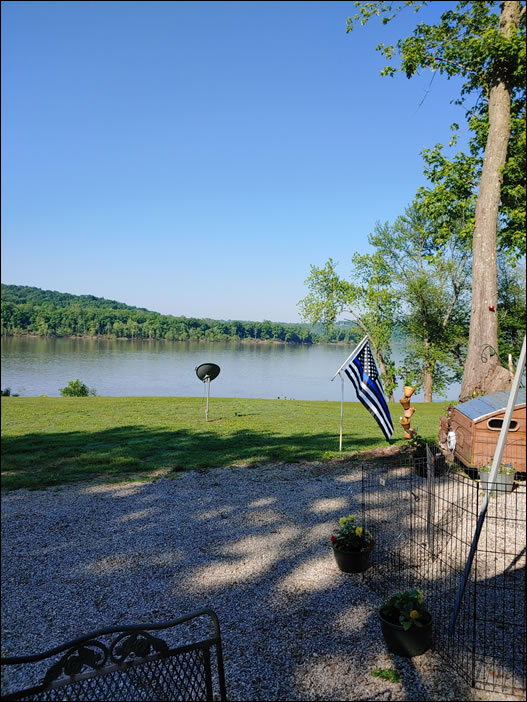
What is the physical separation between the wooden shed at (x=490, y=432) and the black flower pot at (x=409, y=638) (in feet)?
19.7

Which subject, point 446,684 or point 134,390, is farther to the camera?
point 134,390

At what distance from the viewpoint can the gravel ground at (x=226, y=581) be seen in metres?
4.24

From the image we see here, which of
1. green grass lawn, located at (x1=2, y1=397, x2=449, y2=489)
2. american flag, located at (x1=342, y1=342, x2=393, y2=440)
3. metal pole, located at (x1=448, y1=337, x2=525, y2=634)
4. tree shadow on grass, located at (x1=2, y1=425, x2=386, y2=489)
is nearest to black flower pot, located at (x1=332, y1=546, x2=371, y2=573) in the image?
metal pole, located at (x1=448, y1=337, x2=525, y2=634)

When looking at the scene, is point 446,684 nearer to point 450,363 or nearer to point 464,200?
point 464,200

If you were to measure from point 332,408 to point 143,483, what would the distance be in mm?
14911

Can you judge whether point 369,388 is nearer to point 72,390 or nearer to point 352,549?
point 352,549

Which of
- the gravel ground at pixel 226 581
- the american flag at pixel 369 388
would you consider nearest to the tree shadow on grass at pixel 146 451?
the gravel ground at pixel 226 581

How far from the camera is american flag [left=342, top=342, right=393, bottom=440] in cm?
1002

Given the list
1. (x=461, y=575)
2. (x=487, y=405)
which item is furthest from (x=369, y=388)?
(x=461, y=575)

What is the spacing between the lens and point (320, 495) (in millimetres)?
9242

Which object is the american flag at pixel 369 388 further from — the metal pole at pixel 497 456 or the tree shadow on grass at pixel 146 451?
the metal pole at pixel 497 456

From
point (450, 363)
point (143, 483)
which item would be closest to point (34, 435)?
point (143, 483)

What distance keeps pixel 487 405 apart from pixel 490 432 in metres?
0.61

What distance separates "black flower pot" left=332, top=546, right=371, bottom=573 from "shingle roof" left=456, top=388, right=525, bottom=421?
4.96 m
